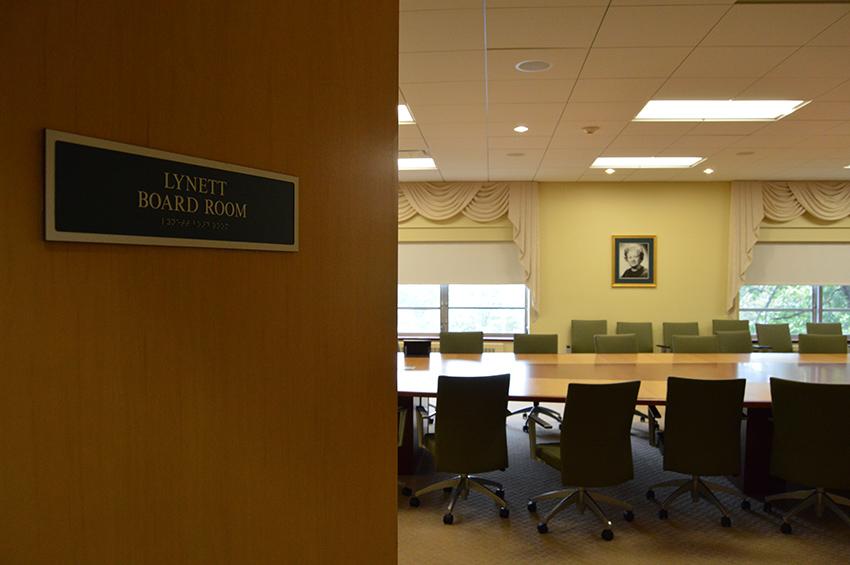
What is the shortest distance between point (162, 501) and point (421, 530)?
10.2 feet

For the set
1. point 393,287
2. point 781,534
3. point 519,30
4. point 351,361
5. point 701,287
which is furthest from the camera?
point 701,287

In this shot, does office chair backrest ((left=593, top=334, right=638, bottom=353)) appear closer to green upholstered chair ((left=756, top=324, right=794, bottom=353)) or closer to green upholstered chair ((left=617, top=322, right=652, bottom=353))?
green upholstered chair ((left=617, top=322, right=652, bottom=353))

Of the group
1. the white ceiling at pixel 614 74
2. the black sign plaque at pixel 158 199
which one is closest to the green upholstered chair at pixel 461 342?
the white ceiling at pixel 614 74

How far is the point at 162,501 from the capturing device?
819 millimetres

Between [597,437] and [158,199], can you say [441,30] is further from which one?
[158,199]

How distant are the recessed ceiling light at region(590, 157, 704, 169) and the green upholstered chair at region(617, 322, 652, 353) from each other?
2.27m

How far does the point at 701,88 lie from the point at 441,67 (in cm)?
197

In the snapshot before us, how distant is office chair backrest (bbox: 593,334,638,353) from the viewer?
20.5 ft

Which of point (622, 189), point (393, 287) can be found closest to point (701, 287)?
point (622, 189)

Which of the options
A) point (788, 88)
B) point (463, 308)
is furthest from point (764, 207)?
point (788, 88)

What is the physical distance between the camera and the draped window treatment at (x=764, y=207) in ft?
28.2

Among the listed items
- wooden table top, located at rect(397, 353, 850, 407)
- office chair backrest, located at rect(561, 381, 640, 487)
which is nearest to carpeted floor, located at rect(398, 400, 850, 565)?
office chair backrest, located at rect(561, 381, 640, 487)

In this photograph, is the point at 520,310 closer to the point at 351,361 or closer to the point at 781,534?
the point at 781,534

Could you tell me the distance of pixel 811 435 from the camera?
3518 mm
